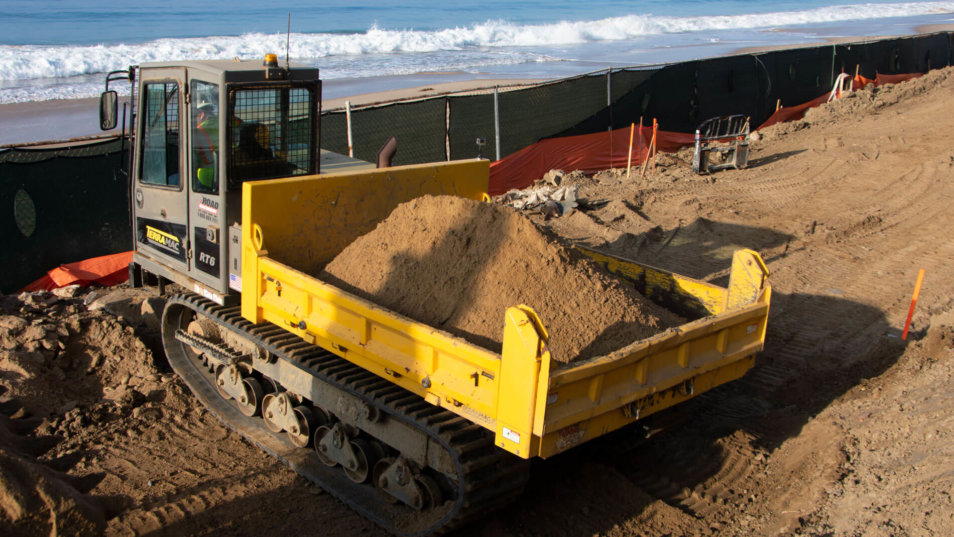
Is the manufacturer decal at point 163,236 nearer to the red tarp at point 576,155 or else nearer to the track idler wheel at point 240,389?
the track idler wheel at point 240,389

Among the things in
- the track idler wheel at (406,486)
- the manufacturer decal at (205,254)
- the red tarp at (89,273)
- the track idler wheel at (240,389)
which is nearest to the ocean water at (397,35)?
the red tarp at (89,273)

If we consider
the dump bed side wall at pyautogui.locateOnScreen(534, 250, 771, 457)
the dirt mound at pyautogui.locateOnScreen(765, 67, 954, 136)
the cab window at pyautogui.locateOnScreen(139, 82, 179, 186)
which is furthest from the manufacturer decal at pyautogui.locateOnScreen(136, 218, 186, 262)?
the dirt mound at pyautogui.locateOnScreen(765, 67, 954, 136)

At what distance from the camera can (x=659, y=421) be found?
18.6 feet

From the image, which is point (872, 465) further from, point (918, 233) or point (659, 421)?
point (918, 233)

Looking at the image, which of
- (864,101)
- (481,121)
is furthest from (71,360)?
(864,101)

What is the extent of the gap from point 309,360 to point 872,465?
12.7ft

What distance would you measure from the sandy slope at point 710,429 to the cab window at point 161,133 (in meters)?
1.88

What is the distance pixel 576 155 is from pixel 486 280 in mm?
10332

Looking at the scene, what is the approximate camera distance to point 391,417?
4.94 metres

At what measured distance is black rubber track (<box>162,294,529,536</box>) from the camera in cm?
444

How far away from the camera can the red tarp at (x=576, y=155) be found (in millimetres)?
13762

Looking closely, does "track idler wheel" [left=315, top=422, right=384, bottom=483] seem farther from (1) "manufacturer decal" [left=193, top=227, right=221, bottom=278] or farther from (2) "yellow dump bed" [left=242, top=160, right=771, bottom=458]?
(1) "manufacturer decal" [left=193, top=227, right=221, bottom=278]

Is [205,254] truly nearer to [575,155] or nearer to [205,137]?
[205,137]

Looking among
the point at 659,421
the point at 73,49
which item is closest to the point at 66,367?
the point at 659,421
